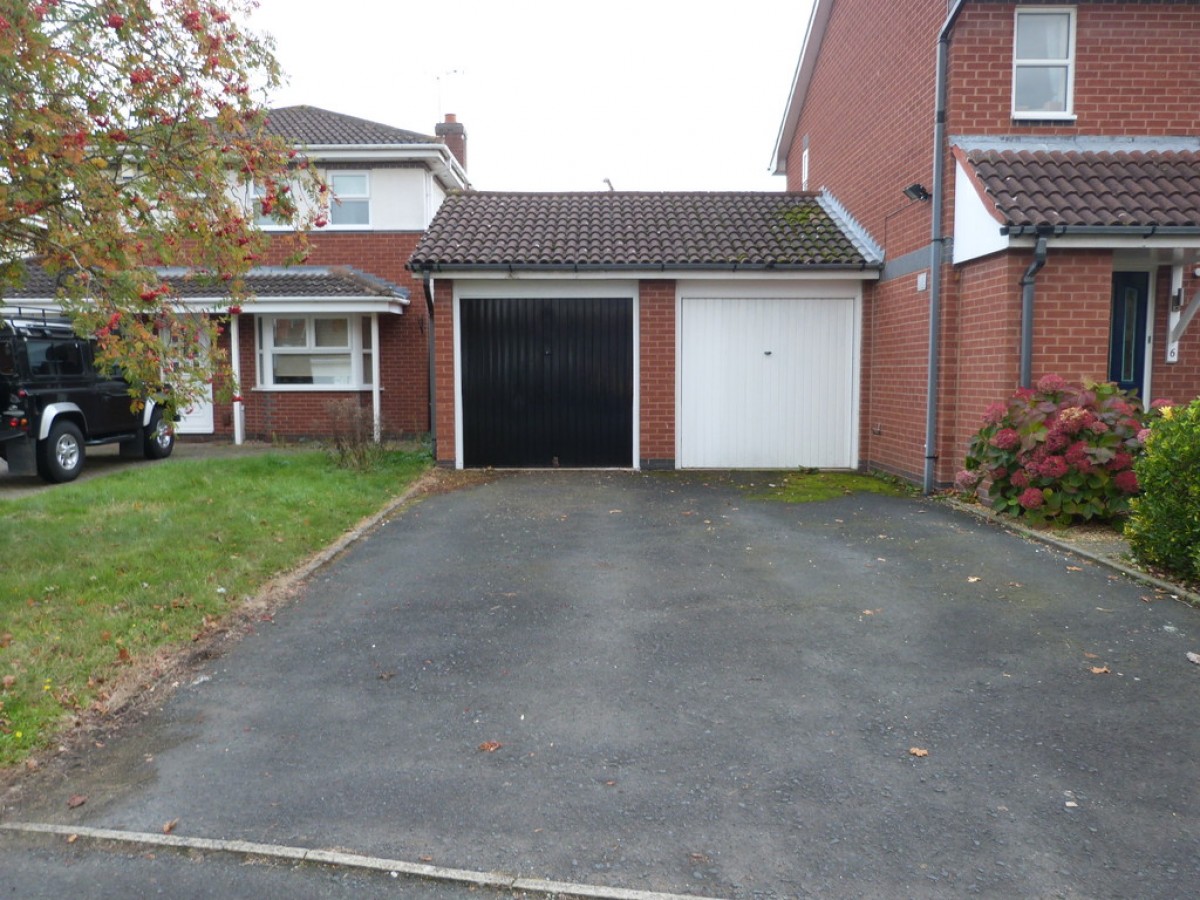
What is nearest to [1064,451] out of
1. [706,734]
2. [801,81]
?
[706,734]

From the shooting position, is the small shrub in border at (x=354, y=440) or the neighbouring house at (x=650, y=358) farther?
the neighbouring house at (x=650, y=358)

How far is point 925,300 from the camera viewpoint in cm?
1140

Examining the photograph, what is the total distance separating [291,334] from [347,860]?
16.3m

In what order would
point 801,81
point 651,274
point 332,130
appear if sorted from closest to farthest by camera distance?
point 651,274 < point 801,81 < point 332,130

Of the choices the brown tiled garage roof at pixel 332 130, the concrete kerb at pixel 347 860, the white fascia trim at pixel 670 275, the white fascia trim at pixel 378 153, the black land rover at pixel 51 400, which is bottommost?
the concrete kerb at pixel 347 860

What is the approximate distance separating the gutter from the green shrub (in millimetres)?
4031

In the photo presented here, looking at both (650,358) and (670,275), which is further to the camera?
(650,358)

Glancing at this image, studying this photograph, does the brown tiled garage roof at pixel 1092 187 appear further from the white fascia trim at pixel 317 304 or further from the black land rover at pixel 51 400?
the white fascia trim at pixel 317 304

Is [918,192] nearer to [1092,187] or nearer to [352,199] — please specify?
[1092,187]

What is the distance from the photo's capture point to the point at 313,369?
18281 mm

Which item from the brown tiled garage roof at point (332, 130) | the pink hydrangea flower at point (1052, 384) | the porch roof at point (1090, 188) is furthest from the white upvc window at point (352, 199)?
the pink hydrangea flower at point (1052, 384)

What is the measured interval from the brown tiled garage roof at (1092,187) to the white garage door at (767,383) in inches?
135

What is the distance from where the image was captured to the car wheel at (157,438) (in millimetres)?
14703

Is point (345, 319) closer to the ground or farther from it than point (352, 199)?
closer to the ground
